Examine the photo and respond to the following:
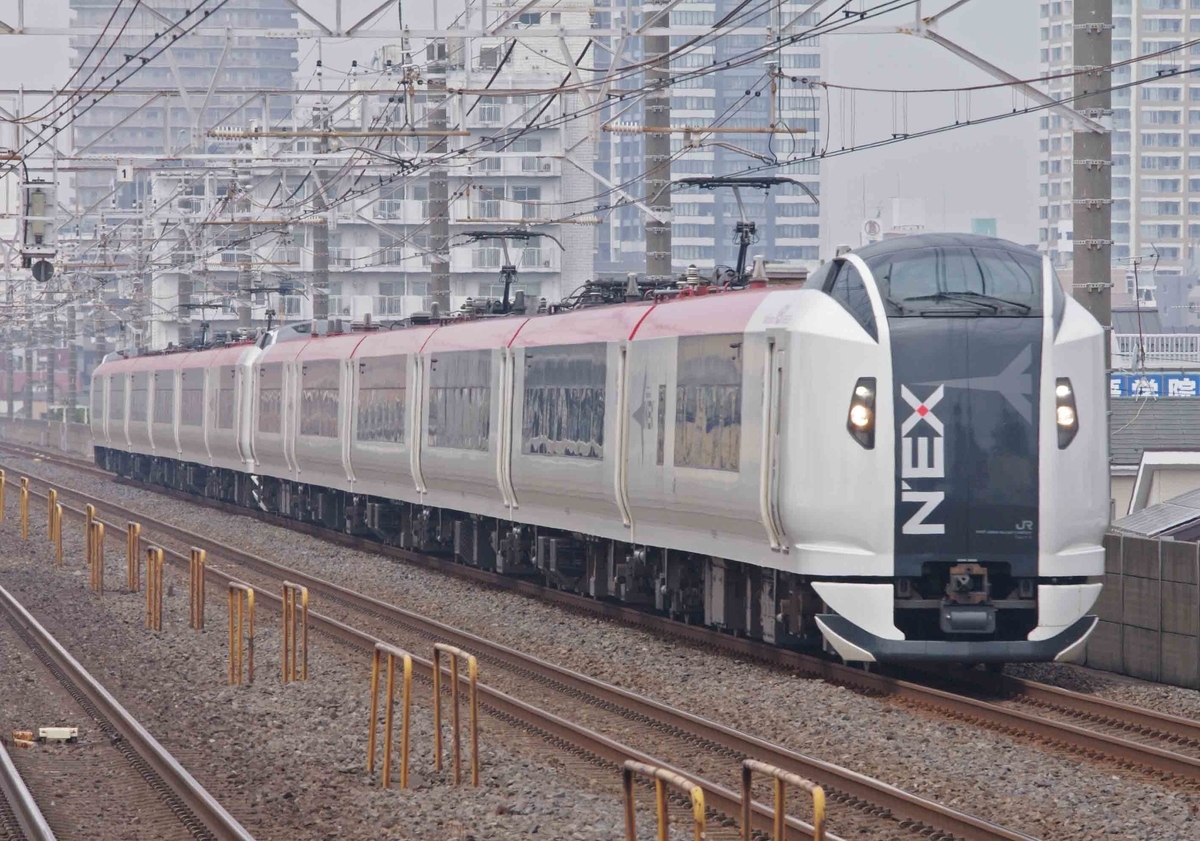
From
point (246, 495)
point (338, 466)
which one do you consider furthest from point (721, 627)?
point (246, 495)

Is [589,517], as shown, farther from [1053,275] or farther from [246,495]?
[246,495]

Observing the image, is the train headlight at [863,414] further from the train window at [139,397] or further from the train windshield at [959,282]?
the train window at [139,397]

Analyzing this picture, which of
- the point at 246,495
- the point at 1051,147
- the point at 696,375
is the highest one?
the point at 1051,147

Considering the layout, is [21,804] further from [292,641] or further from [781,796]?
[292,641]

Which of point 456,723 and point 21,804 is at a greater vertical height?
point 456,723

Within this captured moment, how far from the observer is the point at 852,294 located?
14.4 m

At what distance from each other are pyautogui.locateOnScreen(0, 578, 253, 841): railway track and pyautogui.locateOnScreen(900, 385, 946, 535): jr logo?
563 cm

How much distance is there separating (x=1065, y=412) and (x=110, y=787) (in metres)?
7.43

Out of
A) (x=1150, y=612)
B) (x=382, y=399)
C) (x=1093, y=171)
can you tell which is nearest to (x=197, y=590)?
(x=382, y=399)

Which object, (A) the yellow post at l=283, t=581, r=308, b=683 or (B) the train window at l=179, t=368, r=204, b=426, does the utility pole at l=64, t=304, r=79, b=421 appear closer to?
(B) the train window at l=179, t=368, r=204, b=426

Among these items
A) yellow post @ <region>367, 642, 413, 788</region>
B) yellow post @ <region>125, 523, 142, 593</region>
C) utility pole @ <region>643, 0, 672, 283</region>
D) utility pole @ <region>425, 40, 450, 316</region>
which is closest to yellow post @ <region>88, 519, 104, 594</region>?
yellow post @ <region>125, 523, 142, 593</region>

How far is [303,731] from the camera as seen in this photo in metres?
13.6

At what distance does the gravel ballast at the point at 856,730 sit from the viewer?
33.4ft

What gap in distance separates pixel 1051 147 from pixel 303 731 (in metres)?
167
